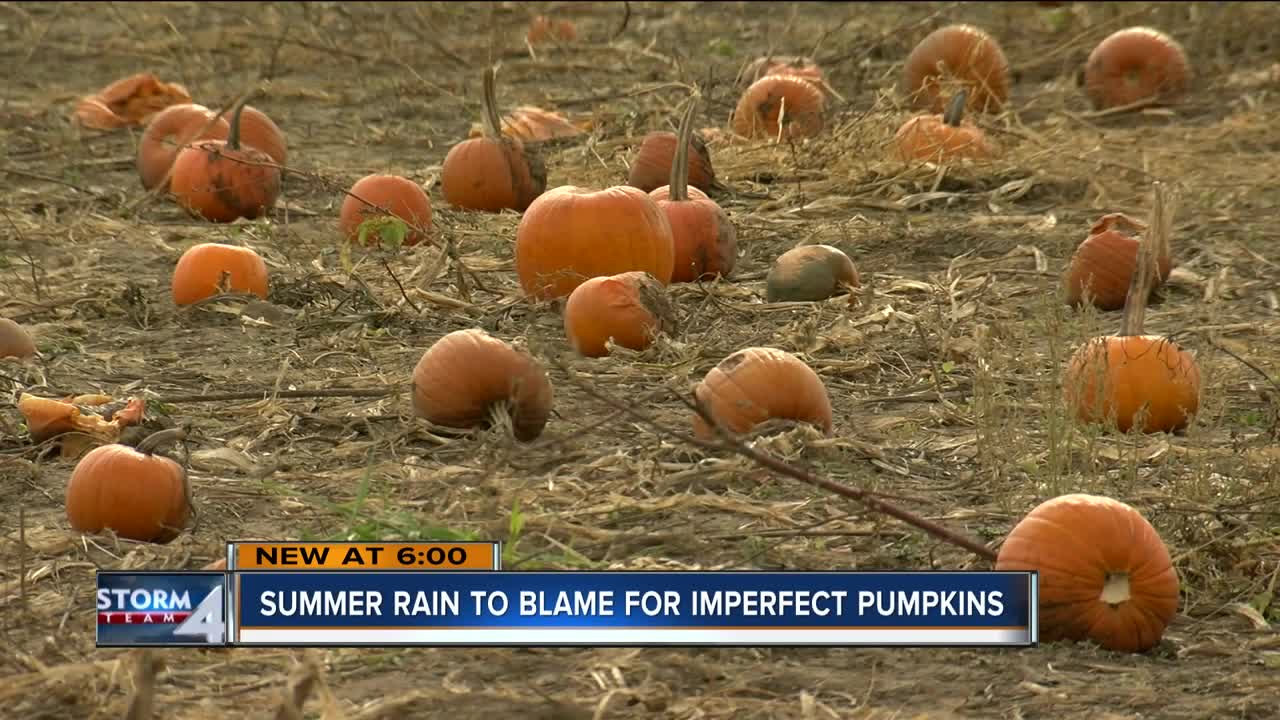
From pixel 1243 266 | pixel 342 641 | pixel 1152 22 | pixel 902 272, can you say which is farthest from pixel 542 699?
pixel 1152 22

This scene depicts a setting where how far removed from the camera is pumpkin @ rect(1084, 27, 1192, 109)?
10547 mm

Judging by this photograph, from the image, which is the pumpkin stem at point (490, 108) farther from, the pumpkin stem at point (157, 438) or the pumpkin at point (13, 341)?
the pumpkin stem at point (157, 438)

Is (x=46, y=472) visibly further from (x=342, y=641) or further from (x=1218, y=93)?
(x=1218, y=93)

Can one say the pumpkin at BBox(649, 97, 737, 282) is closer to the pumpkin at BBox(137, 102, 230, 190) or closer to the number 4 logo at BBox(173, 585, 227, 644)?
the pumpkin at BBox(137, 102, 230, 190)

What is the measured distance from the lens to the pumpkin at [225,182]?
26.5 ft

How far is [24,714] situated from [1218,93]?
853 cm

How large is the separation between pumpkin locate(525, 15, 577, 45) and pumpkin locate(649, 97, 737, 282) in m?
5.95

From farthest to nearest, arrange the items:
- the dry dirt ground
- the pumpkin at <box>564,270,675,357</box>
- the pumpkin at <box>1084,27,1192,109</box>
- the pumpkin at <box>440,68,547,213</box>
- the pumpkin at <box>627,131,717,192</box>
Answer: the pumpkin at <box>1084,27,1192,109</box>
the pumpkin at <box>440,68,547,213</box>
the pumpkin at <box>627,131,717,192</box>
the pumpkin at <box>564,270,675,357</box>
the dry dirt ground

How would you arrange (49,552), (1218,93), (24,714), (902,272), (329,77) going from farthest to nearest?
(329,77) < (1218,93) < (902,272) < (49,552) < (24,714)

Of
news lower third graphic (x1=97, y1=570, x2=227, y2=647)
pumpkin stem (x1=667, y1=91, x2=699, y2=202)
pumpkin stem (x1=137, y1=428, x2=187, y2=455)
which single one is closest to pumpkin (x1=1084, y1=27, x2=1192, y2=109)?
pumpkin stem (x1=667, y1=91, x2=699, y2=202)

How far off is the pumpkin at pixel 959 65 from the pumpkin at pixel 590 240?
3959mm

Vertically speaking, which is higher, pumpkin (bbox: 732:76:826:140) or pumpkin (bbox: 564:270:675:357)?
pumpkin (bbox: 732:76:826:140)

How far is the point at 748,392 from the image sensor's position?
194 inches

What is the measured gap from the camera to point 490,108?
25.0 feet
